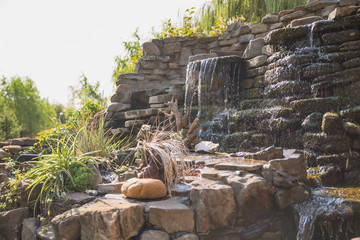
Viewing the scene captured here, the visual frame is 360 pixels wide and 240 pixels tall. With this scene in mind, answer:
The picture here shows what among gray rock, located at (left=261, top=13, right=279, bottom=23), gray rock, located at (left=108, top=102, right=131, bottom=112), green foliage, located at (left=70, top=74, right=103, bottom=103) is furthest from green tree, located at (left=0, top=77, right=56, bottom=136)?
gray rock, located at (left=261, top=13, right=279, bottom=23)

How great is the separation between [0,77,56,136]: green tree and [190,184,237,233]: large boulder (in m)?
16.1

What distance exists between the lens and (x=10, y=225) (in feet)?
10.1

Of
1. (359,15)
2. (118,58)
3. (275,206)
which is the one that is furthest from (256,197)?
(118,58)

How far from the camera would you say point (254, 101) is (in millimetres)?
5637

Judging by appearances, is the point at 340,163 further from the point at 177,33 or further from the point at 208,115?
the point at 177,33

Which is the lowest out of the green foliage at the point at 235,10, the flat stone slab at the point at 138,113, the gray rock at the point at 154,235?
the gray rock at the point at 154,235

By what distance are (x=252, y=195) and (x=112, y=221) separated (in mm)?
1294

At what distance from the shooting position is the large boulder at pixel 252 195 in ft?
8.93

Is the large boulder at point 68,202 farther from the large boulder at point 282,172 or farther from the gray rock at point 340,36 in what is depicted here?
the gray rock at point 340,36

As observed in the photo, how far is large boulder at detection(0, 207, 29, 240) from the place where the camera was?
3066mm

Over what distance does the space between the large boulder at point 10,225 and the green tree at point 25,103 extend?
1471cm

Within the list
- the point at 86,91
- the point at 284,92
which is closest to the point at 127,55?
the point at 86,91

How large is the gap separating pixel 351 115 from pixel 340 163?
2.32 ft

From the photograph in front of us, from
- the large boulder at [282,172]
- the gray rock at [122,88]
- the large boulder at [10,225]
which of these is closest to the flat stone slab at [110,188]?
the large boulder at [10,225]
